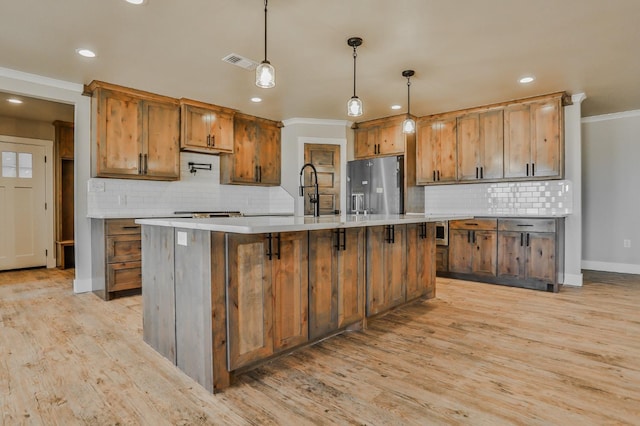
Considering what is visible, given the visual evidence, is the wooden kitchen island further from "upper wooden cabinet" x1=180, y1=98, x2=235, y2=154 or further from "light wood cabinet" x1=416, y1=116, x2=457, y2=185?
"light wood cabinet" x1=416, y1=116, x2=457, y2=185

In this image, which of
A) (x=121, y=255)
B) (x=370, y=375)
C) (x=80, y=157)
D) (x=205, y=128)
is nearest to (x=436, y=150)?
(x=205, y=128)

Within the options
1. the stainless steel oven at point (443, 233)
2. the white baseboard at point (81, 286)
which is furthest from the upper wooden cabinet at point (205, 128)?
the stainless steel oven at point (443, 233)

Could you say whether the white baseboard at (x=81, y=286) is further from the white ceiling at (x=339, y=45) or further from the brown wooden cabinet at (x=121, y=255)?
the white ceiling at (x=339, y=45)

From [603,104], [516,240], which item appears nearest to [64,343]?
[516,240]

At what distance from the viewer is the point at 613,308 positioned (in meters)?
3.61

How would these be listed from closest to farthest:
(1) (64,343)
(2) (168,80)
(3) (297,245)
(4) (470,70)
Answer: (3) (297,245)
(1) (64,343)
(4) (470,70)
(2) (168,80)

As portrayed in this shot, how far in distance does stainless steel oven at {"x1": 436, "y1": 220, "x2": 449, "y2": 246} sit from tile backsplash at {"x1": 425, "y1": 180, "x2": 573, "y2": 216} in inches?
21.7

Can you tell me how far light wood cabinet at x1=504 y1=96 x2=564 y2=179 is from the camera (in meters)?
4.56

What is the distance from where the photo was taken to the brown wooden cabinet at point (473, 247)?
4766 millimetres

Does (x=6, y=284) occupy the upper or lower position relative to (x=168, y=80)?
lower

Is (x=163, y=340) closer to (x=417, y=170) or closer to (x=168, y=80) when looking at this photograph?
(x=168, y=80)

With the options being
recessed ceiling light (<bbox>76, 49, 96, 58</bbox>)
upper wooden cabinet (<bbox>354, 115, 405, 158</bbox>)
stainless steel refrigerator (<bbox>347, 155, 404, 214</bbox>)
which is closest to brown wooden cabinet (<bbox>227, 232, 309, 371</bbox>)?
recessed ceiling light (<bbox>76, 49, 96, 58</bbox>)

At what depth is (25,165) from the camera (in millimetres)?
5895

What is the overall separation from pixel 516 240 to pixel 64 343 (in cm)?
483
